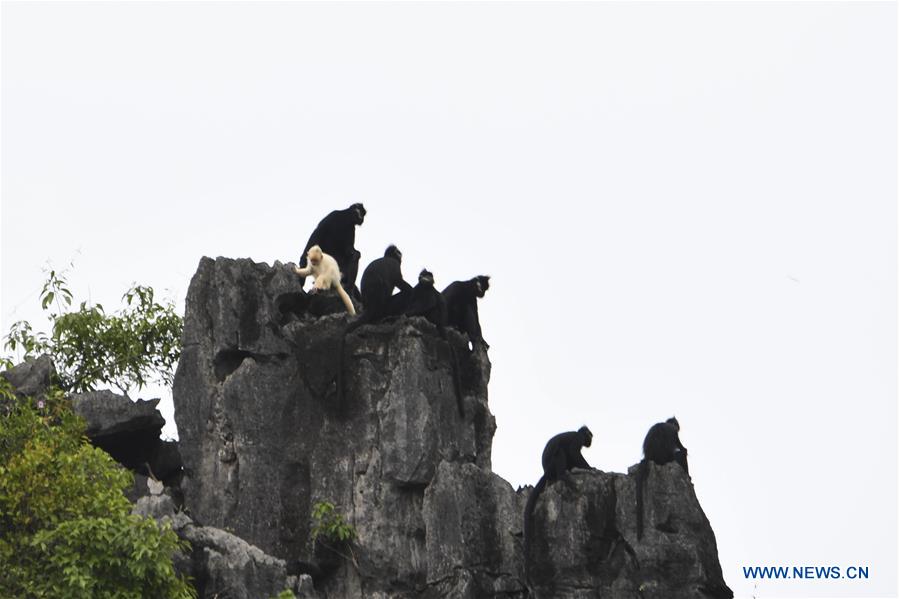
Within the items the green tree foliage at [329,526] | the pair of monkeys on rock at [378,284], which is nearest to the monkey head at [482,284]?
the pair of monkeys on rock at [378,284]

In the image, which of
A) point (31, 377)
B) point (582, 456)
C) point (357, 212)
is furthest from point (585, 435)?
point (31, 377)

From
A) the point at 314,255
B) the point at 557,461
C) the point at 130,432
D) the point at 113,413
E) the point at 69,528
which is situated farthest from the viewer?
the point at 314,255

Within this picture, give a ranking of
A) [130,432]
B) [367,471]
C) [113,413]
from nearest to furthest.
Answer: [367,471], [113,413], [130,432]

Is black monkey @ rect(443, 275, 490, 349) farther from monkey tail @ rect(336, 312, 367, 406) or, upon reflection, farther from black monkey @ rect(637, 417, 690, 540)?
black monkey @ rect(637, 417, 690, 540)

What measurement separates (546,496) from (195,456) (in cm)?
513

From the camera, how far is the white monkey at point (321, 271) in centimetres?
3269

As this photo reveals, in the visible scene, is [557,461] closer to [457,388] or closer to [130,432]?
[457,388]

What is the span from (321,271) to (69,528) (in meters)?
8.34

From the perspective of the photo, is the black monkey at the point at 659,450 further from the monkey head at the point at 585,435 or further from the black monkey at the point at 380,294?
the black monkey at the point at 380,294

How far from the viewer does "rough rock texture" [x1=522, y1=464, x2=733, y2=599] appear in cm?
3020

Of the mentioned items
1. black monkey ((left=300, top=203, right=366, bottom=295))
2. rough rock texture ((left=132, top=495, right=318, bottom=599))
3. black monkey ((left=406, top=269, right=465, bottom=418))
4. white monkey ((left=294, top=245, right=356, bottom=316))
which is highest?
black monkey ((left=300, top=203, right=366, bottom=295))

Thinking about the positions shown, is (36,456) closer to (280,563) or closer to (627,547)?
(280,563)

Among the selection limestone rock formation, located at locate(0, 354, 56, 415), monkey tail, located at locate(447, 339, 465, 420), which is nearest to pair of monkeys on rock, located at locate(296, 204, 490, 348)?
monkey tail, located at locate(447, 339, 465, 420)

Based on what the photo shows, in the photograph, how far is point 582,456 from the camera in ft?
106
